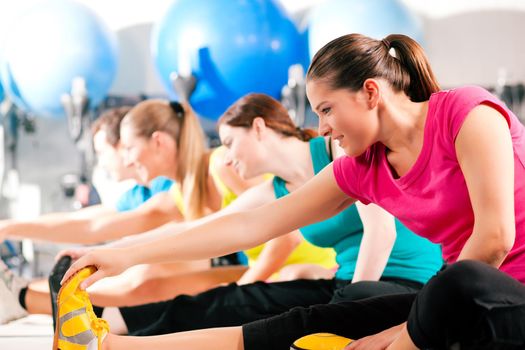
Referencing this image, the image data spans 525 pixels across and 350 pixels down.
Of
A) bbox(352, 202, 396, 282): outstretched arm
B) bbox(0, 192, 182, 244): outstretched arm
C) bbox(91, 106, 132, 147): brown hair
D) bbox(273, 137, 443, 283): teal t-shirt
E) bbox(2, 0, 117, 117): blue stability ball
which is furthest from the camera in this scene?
bbox(2, 0, 117, 117): blue stability ball

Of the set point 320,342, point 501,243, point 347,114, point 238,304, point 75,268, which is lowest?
point 238,304

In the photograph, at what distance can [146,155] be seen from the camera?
2.48 metres

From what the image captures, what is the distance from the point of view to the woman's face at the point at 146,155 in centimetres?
248

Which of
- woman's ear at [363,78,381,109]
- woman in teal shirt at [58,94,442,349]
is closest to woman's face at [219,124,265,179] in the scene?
woman in teal shirt at [58,94,442,349]

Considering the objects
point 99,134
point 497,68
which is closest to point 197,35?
point 99,134

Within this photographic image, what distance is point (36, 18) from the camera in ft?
10.6

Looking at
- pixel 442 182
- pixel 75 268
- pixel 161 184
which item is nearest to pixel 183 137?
pixel 161 184

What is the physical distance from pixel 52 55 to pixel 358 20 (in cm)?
122

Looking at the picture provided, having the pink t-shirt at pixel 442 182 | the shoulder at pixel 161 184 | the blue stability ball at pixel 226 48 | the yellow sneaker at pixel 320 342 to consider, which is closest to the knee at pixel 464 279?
the pink t-shirt at pixel 442 182

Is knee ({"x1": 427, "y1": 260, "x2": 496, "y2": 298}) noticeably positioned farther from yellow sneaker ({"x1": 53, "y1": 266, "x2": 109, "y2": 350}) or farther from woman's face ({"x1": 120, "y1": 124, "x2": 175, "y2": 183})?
woman's face ({"x1": 120, "y1": 124, "x2": 175, "y2": 183})

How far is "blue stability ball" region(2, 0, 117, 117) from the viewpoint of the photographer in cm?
317

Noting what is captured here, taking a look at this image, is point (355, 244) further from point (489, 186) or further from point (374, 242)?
point (489, 186)

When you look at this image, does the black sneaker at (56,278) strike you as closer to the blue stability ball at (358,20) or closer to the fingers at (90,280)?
the fingers at (90,280)

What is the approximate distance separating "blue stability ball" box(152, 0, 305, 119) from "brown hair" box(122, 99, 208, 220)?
1.74ft
